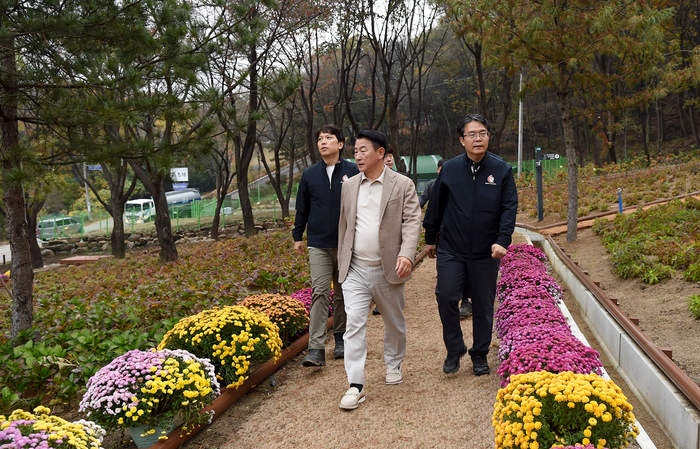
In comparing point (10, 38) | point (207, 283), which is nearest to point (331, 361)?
point (207, 283)

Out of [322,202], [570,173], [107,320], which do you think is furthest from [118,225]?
[322,202]

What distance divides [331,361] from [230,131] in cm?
333

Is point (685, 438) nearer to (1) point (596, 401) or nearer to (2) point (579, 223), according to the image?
(1) point (596, 401)

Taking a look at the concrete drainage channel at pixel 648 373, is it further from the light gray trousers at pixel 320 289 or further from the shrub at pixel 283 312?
the shrub at pixel 283 312

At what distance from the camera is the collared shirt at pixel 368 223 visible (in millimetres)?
4047

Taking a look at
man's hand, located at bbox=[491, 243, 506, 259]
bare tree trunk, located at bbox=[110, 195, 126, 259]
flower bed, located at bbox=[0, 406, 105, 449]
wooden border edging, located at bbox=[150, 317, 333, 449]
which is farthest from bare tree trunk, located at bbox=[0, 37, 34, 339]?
bare tree trunk, located at bbox=[110, 195, 126, 259]

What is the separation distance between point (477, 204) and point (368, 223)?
2.72ft

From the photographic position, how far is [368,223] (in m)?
4.08

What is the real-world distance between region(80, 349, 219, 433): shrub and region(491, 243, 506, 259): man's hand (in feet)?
6.95

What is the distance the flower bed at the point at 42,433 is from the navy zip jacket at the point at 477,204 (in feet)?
8.85

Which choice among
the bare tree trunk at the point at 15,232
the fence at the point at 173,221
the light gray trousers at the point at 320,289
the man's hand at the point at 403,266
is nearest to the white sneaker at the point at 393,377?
the light gray trousers at the point at 320,289

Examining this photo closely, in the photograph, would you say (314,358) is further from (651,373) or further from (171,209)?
(171,209)

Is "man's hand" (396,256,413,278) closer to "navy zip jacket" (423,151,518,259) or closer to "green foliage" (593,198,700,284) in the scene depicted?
"navy zip jacket" (423,151,518,259)

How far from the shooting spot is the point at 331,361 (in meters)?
5.11
